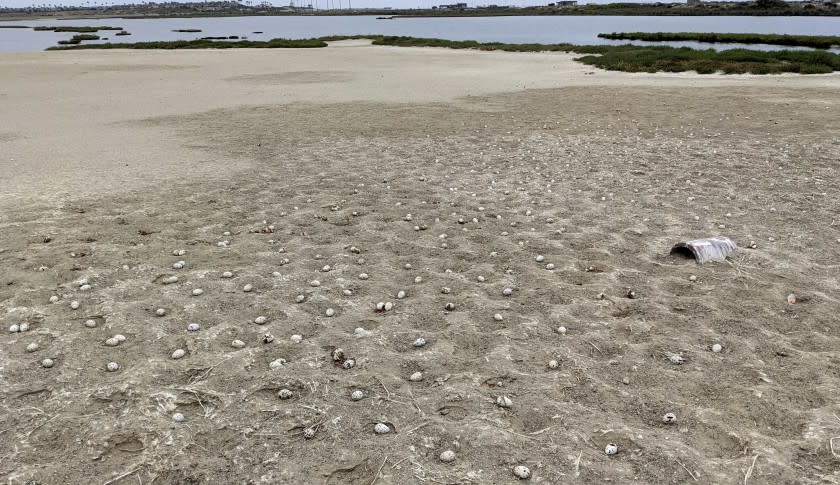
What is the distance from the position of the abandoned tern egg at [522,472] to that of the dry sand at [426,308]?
92 millimetres

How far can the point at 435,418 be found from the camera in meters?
4.04

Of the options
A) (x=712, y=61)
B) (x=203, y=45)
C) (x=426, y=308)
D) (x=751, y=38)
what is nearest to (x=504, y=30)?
(x=751, y=38)

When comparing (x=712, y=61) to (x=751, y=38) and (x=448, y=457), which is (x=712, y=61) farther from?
(x=448, y=457)

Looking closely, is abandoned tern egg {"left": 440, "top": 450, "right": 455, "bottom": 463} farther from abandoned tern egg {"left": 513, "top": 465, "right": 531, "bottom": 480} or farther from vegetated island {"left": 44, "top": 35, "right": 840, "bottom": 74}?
vegetated island {"left": 44, "top": 35, "right": 840, "bottom": 74}

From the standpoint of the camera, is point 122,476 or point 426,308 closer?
point 122,476

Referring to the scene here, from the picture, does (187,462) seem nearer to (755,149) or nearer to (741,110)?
(755,149)

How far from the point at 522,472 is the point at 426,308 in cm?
233

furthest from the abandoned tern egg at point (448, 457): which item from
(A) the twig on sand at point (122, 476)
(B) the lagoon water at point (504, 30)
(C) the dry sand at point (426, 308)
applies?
(B) the lagoon water at point (504, 30)

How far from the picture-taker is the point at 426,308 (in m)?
5.62

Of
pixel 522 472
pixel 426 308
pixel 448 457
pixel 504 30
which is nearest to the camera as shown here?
pixel 522 472

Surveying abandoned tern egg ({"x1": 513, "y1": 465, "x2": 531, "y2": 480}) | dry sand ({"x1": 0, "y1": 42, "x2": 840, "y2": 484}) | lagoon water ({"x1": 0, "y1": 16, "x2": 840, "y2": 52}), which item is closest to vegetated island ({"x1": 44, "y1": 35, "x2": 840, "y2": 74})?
dry sand ({"x1": 0, "y1": 42, "x2": 840, "y2": 484})

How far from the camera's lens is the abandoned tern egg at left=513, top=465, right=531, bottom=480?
137 inches

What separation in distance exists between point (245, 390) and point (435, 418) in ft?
4.91

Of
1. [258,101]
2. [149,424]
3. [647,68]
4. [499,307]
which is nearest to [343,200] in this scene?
[499,307]
